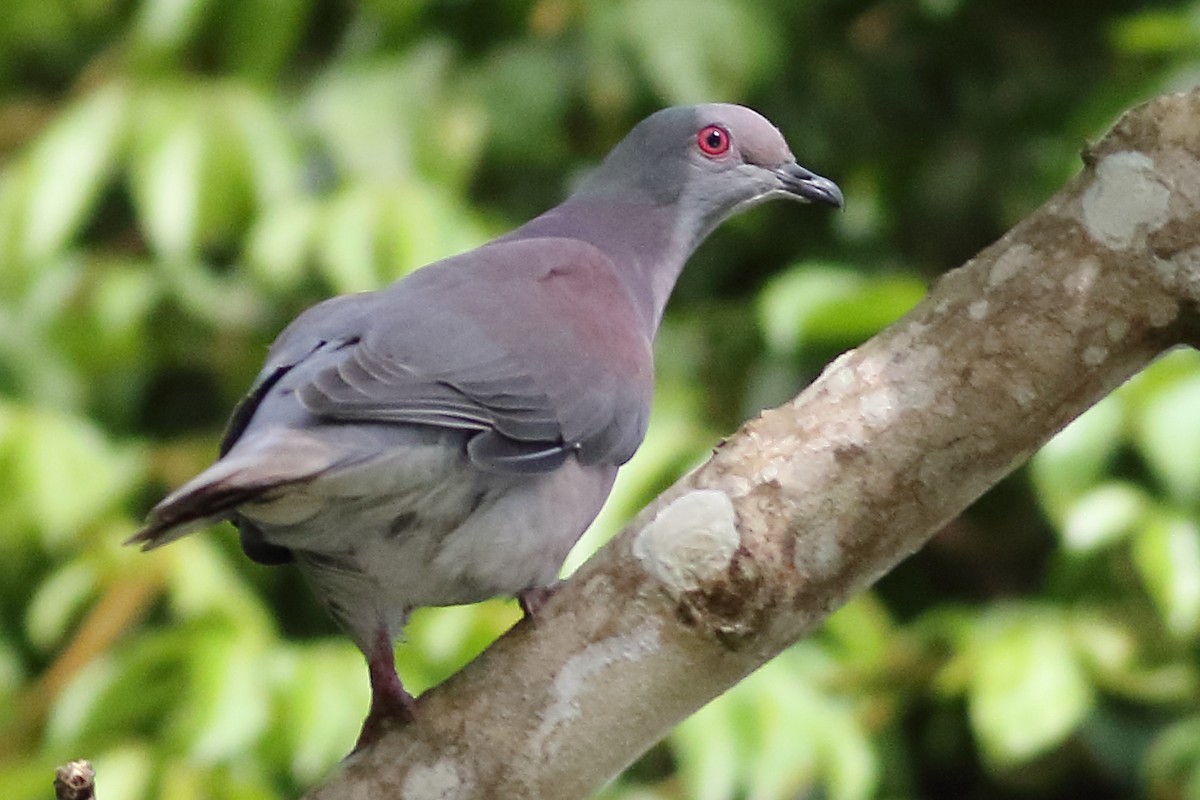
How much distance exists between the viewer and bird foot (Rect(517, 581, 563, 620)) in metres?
1.96

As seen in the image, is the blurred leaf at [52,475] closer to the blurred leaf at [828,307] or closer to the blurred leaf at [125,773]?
the blurred leaf at [125,773]

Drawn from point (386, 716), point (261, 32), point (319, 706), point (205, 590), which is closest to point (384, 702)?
point (386, 716)

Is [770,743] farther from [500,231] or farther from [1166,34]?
[1166,34]

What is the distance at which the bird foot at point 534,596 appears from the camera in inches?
77.3

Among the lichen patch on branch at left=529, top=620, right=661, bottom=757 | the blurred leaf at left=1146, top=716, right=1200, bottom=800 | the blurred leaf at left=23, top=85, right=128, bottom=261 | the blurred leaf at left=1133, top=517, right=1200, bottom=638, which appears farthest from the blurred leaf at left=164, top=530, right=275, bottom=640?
the blurred leaf at left=1146, top=716, right=1200, bottom=800

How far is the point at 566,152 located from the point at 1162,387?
1772mm

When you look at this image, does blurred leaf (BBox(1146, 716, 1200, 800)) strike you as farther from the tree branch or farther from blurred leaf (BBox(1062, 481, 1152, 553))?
the tree branch

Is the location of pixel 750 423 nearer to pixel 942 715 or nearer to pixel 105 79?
pixel 942 715

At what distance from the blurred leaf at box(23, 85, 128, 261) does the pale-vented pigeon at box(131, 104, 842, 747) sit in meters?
1.55

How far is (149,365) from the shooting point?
4117 millimetres

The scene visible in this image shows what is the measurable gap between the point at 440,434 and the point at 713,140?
0.93m

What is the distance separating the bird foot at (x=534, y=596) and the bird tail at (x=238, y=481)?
0.34 meters

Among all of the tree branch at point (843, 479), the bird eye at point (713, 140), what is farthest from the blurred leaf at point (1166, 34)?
the tree branch at point (843, 479)

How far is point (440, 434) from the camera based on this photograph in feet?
6.38
